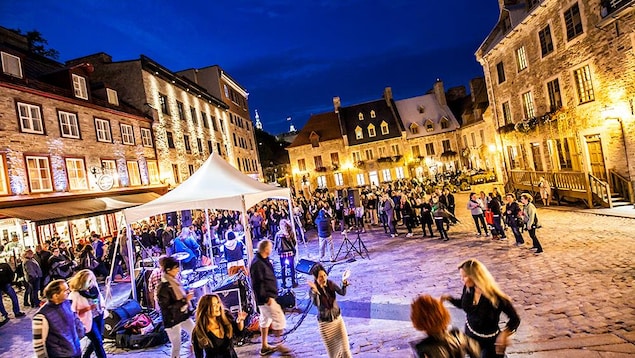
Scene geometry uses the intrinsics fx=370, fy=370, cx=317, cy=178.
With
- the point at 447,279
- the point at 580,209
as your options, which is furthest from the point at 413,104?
the point at 447,279

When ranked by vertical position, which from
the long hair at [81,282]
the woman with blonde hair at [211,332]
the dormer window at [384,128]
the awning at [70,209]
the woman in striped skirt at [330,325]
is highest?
the dormer window at [384,128]

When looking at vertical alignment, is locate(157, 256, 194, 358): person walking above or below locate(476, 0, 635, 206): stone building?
below

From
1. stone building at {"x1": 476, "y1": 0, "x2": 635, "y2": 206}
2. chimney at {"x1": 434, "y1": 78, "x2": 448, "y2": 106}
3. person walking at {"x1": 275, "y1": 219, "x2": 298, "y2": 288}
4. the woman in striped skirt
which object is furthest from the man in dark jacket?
chimney at {"x1": 434, "y1": 78, "x2": 448, "y2": 106}

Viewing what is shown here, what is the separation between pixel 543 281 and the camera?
7.17m

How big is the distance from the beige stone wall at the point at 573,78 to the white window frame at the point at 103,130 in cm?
2214

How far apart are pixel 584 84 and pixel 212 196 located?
51.3ft

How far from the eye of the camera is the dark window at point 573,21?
48.2 feet

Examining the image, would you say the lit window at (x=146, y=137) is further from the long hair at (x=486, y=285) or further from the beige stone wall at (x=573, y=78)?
the long hair at (x=486, y=285)

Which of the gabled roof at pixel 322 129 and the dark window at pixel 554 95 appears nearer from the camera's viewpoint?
the dark window at pixel 554 95

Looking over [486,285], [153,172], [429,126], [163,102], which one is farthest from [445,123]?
[486,285]

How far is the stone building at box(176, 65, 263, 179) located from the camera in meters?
35.7

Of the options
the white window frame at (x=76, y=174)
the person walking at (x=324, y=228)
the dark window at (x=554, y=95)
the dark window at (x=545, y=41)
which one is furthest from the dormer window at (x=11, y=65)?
the dark window at (x=554, y=95)

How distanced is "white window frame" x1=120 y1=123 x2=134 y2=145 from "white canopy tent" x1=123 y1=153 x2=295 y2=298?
1388 centimetres

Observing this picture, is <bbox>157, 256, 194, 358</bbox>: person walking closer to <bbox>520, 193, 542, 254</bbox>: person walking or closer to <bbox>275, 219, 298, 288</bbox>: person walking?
<bbox>275, 219, 298, 288</bbox>: person walking
